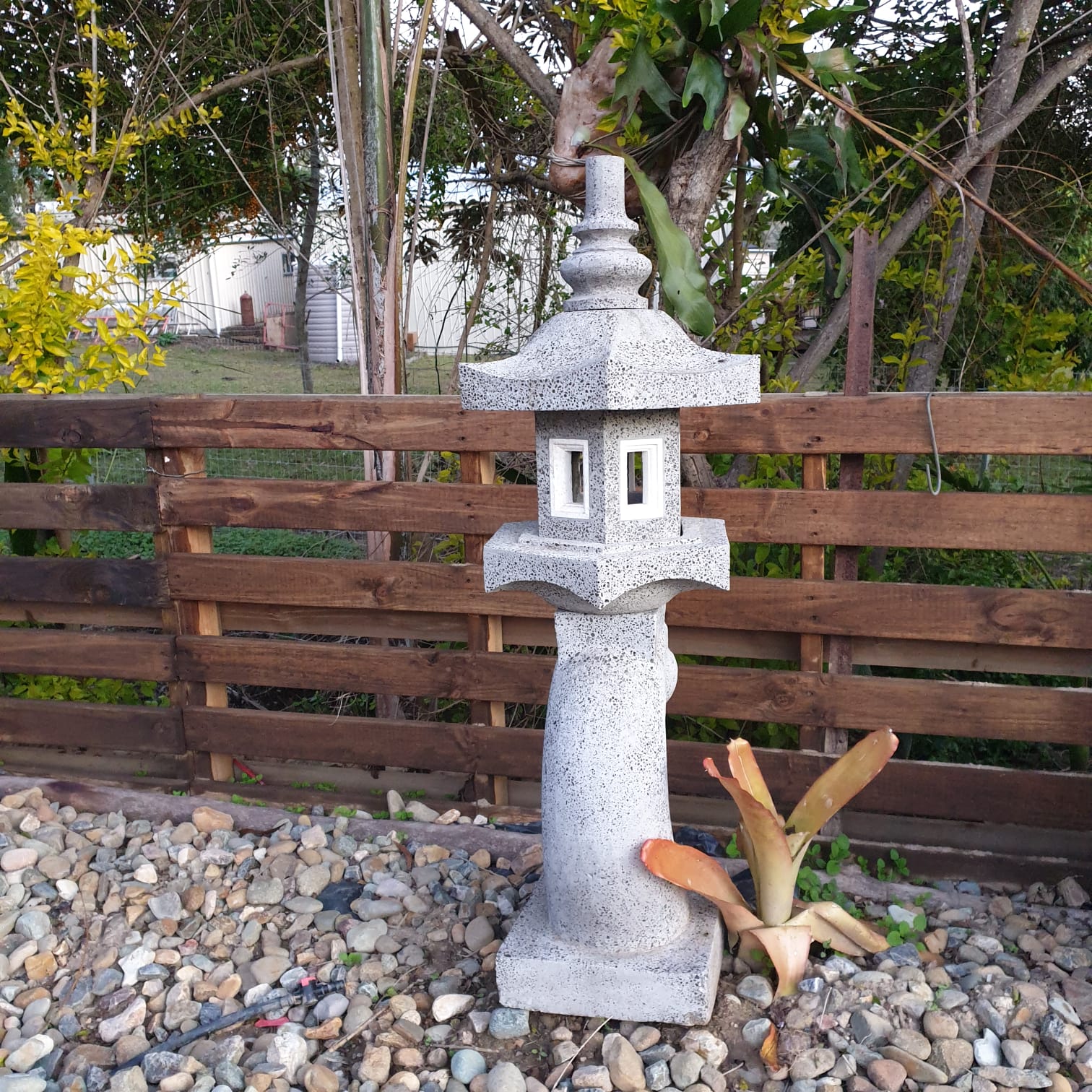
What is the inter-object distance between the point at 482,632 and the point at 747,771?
3.49 feet

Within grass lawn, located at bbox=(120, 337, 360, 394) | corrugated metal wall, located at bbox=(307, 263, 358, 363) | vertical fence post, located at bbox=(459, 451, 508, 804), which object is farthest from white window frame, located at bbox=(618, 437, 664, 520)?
corrugated metal wall, located at bbox=(307, 263, 358, 363)

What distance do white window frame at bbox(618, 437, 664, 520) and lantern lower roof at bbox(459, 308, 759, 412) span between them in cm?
13

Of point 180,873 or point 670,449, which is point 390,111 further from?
point 180,873

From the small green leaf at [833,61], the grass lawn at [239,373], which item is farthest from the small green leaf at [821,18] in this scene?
the grass lawn at [239,373]

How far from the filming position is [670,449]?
2.08 m

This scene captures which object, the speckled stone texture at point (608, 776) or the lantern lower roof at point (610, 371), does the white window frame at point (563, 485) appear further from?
the speckled stone texture at point (608, 776)

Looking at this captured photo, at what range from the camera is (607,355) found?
1818 mm

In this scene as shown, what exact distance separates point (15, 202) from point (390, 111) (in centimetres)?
376

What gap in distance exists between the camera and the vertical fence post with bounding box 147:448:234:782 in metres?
3.16

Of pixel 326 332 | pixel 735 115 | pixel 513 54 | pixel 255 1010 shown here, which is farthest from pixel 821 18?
pixel 326 332

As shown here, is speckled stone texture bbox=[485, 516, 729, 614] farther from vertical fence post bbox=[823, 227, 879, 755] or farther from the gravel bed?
the gravel bed

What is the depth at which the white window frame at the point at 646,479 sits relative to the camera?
6.53 feet

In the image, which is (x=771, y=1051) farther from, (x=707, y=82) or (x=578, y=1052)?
(x=707, y=82)

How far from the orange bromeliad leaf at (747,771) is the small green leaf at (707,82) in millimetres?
1730
